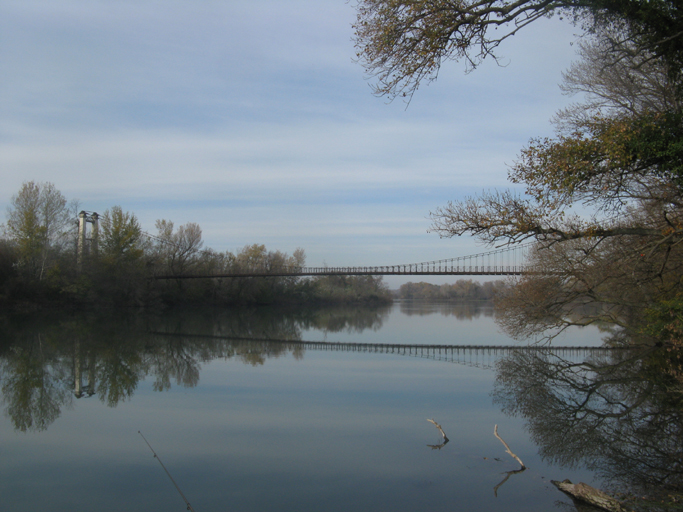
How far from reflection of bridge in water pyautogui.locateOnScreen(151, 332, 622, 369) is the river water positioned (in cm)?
118

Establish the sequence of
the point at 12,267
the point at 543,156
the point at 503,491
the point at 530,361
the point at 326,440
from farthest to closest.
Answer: the point at 12,267, the point at 530,361, the point at 543,156, the point at 326,440, the point at 503,491

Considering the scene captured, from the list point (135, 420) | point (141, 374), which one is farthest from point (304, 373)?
point (135, 420)

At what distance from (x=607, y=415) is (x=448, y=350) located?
9.48m

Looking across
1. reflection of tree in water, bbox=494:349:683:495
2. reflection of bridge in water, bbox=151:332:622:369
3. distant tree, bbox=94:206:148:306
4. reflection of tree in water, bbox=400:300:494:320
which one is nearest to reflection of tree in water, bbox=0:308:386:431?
reflection of bridge in water, bbox=151:332:622:369

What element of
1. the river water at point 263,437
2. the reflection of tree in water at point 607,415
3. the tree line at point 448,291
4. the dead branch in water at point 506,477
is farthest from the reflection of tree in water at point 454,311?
the dead branch in water at point 506,477

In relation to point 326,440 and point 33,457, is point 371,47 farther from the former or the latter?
point 33,457

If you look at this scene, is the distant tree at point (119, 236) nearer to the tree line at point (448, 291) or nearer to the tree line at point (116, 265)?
the tree line at point (116, 265)

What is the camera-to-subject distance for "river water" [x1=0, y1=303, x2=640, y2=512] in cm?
483

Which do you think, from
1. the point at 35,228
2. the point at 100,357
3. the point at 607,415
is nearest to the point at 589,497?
the point at 607,415

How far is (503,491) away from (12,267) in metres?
33.4

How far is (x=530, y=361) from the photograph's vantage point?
14.3m

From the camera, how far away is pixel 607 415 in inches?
319

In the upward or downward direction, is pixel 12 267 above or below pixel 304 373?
above

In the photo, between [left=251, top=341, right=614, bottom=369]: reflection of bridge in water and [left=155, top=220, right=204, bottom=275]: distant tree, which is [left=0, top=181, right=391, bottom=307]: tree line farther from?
[left=251, top=341, right=614, bottom=369]: reflection of bridge in water
